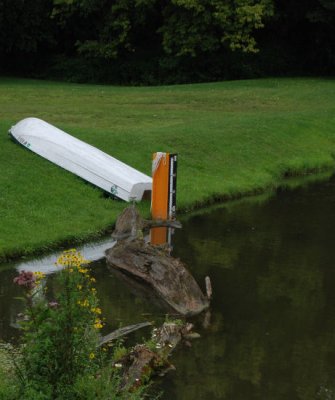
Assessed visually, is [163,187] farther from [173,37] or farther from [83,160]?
[173,37]

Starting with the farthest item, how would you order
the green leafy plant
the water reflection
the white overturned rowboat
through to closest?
1. the white overturned rowboat
2. the water reflection
3. the green leafy plant

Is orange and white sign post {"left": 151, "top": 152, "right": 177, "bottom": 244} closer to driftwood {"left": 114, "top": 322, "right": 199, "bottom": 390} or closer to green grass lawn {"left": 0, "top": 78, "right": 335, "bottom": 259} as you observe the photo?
green grass lawn {"left": 0, "top": 78, "right": 335, "bottom": 259}

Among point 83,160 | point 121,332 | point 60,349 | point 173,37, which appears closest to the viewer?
point 60,349

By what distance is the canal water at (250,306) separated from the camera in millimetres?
9328

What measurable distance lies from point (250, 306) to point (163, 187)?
5048 millimetres

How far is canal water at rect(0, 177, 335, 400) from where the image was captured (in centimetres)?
933

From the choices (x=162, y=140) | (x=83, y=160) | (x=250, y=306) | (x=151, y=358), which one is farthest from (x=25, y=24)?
(x=151, y=358)

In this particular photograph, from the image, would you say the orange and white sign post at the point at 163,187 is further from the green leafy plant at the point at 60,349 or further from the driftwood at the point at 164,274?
the green leafy plant at the point at 60,349

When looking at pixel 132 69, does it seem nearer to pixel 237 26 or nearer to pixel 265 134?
pixel 237 26

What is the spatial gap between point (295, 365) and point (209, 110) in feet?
70.2

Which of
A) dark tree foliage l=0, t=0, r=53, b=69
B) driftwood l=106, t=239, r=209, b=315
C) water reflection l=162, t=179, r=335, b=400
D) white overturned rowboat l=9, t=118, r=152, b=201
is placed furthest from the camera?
dark tree foliage l=0, t=0, r=53, b=69

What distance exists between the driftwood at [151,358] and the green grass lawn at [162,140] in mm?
4265

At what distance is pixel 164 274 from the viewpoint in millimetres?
12031

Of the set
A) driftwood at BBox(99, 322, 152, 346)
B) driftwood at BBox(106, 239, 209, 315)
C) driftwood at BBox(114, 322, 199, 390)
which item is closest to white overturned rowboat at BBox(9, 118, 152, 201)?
driftwood at BBox(106, 239, 209, 315)
